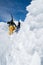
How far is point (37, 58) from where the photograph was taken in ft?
40.3

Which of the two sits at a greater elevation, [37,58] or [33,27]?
[33,27]

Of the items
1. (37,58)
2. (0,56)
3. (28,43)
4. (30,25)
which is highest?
(0,56)

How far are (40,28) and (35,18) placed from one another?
88 centimetres

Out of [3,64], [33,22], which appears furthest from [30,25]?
[3,64]

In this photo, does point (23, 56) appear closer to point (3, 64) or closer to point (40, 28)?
point (40, 28)

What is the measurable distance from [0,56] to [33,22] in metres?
7.93

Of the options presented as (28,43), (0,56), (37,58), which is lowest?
(37,58)

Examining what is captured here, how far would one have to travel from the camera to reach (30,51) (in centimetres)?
1314

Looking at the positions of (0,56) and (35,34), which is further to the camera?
(0,56)

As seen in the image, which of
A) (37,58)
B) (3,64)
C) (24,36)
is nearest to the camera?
(37,58)

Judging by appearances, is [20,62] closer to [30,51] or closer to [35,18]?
[30,51]

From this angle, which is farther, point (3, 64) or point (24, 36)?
point (3, 64)

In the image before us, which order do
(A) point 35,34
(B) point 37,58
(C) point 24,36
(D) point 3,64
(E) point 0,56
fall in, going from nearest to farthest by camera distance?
1. (B) point 37,58
2. (A) point 35,34
3. (C) point 24,36
4. (D) point 3,64
5. (E) point 0,56

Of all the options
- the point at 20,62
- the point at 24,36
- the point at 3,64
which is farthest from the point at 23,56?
the point at 3,64
